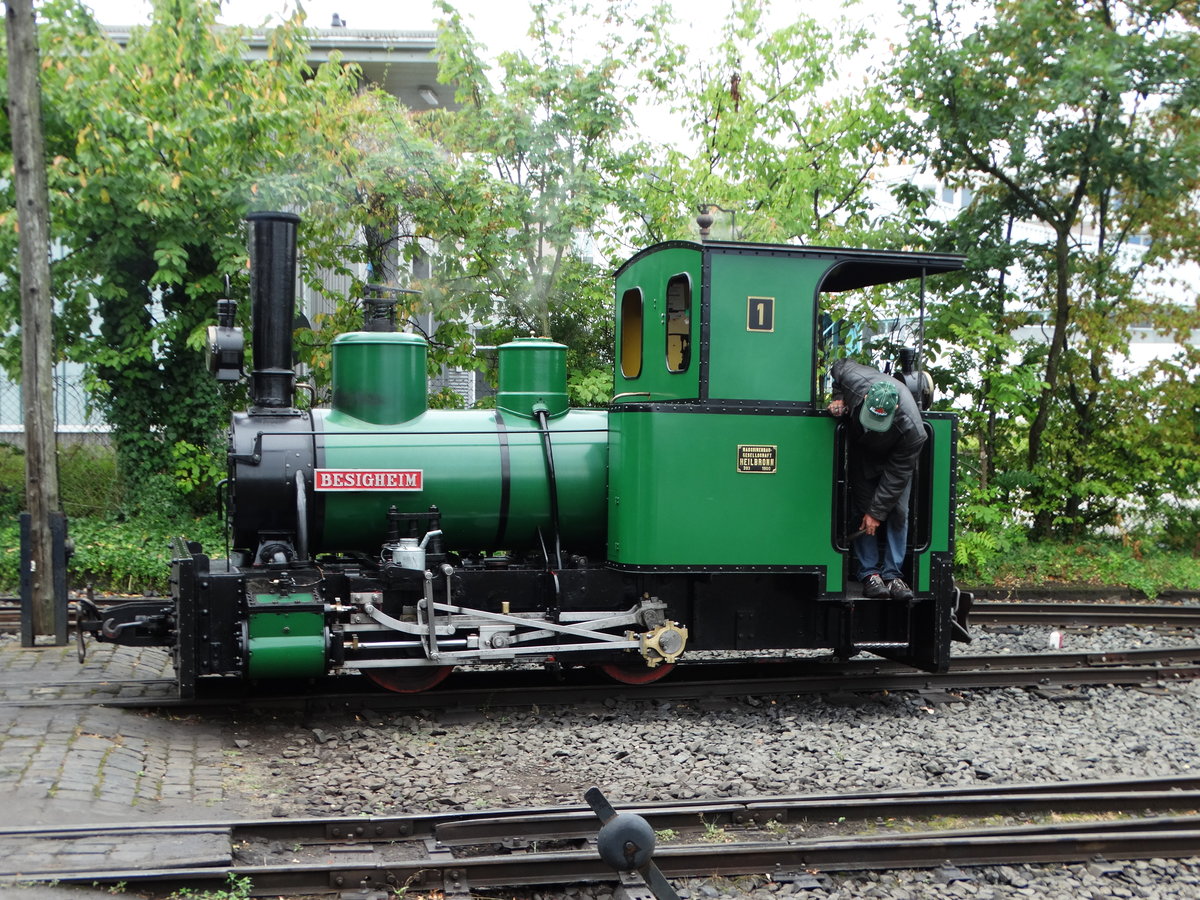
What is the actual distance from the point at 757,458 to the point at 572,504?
127 cm

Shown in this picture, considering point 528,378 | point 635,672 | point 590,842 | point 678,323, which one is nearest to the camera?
point 590,842

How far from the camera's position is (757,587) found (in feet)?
23.1

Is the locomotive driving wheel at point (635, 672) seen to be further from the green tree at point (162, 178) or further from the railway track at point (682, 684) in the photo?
the green tree at point (162, 178)

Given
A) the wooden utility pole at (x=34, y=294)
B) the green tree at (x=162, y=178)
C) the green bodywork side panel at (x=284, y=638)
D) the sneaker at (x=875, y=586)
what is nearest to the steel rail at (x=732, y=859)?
the green bodywork side panel at (x=284, y=638)

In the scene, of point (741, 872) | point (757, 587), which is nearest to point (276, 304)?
point (757, 587)

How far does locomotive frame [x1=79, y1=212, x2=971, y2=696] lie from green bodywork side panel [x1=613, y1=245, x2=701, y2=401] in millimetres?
18

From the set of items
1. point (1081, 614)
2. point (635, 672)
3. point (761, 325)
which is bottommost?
point (1081, 614)

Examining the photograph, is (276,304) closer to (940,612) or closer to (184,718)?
(184,718)

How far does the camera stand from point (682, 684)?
7070 millimetres

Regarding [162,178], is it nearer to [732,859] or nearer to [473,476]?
[473,476]

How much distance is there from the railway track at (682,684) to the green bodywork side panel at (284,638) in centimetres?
52

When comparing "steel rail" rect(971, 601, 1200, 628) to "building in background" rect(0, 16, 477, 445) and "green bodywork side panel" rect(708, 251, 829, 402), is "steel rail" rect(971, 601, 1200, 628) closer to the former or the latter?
"green bodywork side panel" rect(708, 251, 829, 402)

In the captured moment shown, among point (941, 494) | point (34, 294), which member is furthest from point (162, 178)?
point (941, 494)

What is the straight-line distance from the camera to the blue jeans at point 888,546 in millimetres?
6801
